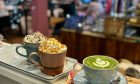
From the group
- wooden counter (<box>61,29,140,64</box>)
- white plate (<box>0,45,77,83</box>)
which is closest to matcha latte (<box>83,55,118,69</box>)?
white plate (<box>0,45,77,83</box>)

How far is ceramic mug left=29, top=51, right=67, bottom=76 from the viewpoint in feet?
2.68

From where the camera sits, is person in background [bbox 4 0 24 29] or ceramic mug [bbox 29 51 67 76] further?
person in background [bbox 4 0 24 29]

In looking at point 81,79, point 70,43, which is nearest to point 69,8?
point 70,43

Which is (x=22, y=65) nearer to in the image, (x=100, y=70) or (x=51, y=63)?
(x=51, y=63)

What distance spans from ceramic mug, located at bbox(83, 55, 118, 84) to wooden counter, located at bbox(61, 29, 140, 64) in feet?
8.28

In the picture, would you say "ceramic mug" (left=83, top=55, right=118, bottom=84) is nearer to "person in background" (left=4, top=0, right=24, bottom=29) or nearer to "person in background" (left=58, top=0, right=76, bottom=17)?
"person in background" (left=58, top=0, right=76, bottom=17)

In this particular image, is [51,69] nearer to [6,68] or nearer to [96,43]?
[6,68]

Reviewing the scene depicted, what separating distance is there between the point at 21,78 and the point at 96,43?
2678mm

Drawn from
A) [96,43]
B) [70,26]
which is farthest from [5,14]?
[96,43]

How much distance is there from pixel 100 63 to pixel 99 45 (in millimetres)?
2713

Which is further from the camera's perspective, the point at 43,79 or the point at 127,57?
the point at 127,57

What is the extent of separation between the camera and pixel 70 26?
3730 millimetres

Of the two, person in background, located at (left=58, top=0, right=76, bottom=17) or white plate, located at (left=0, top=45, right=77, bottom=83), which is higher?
white plate, located at (left=0, top=45, right=77, bottom=83)

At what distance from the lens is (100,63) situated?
2.62 feet
